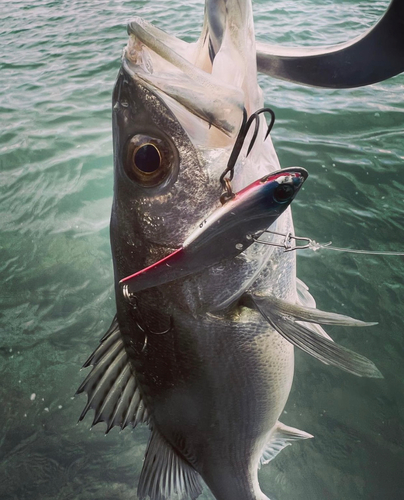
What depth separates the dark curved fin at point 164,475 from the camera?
1.89 metres

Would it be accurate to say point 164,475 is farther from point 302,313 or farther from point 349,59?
point 349,59

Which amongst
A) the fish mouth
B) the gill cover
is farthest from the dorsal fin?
the fish mouth

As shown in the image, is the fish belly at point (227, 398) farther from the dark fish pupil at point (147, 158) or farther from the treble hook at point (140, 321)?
the dark fish pupil at point (147, 158)

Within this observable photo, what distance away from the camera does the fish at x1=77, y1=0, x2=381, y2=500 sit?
1.28 meters

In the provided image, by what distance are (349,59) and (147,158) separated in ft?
2.55

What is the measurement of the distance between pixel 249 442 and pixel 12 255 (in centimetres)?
321

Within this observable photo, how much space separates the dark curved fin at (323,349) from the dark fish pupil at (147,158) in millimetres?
643

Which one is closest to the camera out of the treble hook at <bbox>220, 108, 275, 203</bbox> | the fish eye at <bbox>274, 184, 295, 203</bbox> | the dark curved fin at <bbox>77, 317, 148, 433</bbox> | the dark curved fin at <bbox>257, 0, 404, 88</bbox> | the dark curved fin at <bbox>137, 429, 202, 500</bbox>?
the fish eye at <bbox>274, 184, 295, 203</bbox>

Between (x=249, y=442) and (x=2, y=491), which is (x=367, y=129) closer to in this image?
(x=249, y=442)

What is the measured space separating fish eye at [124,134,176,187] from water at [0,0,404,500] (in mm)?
2188

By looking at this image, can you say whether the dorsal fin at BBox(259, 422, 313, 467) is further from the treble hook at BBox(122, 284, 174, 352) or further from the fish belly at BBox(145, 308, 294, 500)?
the treble hook at BBox(122, 284, 174, 352)

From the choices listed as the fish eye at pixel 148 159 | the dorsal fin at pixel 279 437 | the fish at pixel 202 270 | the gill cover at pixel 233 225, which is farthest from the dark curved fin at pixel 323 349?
the dorsal fin at pixel 279 437

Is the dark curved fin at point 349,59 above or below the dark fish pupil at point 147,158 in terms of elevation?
above

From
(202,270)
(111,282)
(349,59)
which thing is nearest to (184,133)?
(202,270)
